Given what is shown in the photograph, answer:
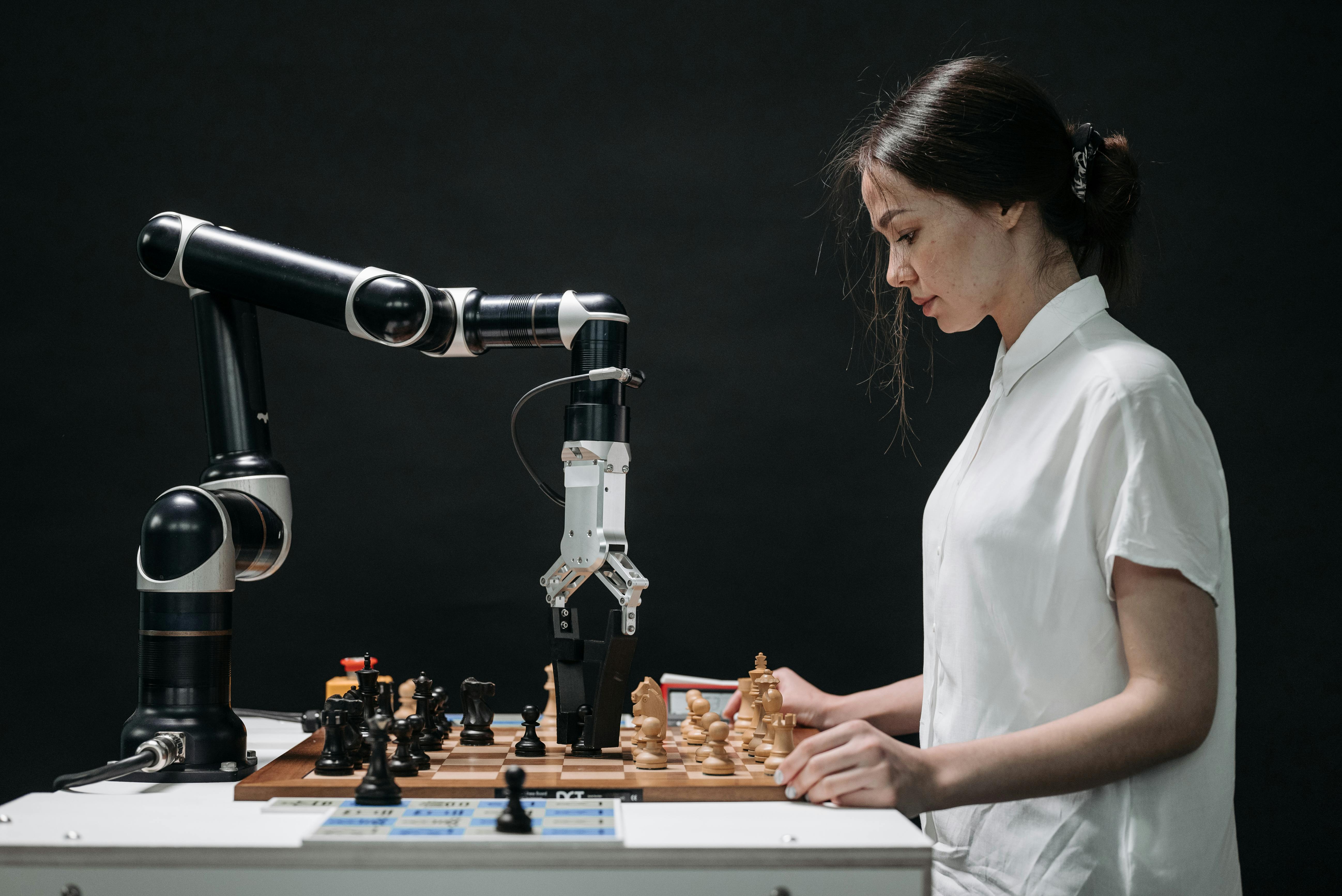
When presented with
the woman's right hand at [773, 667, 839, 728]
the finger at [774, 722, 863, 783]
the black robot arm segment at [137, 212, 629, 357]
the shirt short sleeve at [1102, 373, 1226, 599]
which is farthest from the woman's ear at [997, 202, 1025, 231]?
the woman's right hand at [773, 667, 839, 728]

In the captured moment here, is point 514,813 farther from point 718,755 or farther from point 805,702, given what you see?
point 805,702

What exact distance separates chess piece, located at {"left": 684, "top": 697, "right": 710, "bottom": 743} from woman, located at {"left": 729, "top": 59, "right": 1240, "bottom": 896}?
0.32 m

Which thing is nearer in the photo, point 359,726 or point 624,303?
point 359,726

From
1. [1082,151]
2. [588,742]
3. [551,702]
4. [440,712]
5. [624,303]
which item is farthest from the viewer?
[624,303]

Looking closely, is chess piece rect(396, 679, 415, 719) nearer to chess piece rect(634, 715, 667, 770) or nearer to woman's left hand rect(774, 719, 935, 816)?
chess piece rect(634, 715, 667, 770)

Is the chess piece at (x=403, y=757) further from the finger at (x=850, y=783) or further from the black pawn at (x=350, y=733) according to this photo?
the finger at (x=850, y=783)

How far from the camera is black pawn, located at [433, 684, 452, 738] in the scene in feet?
4.93

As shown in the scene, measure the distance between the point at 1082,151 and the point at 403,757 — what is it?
1.12 metres

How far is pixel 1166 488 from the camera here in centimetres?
109

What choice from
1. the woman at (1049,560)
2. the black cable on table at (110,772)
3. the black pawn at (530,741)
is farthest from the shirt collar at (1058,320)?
the black cable on table at (110,772)

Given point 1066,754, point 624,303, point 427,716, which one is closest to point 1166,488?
point 1066,754

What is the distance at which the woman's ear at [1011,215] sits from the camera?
1.33m

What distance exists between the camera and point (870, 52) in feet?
8.48

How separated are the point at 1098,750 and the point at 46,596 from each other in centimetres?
237
